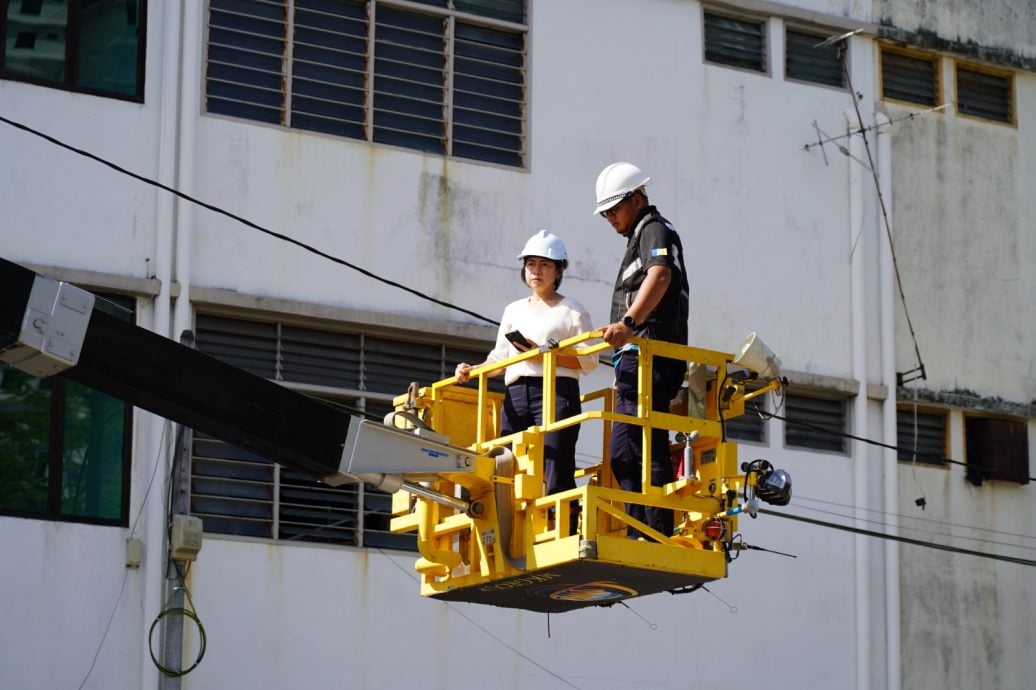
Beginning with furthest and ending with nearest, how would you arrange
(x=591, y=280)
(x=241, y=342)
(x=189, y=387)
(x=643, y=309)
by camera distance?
(x=591, y=280) < (x=241, y=342) < (x=643, y=309) < (x=189, y=387)

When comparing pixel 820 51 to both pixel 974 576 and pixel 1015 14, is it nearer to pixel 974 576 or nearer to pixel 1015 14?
pixel 1015 14

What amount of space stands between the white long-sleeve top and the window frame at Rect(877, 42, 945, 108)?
10494 millimetres

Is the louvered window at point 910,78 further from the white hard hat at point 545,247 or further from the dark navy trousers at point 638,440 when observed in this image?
the dark navy trousers at point 638,440

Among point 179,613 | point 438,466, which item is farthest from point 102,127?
point 438,466

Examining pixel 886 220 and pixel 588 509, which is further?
pixel 886 220

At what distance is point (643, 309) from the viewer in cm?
1186

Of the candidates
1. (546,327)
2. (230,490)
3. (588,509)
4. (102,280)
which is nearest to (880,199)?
(230,490)

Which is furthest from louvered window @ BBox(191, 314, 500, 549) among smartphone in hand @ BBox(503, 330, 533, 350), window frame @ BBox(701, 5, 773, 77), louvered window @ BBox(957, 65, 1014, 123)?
louvered window @ BBox(957, 65, 1014, 123)

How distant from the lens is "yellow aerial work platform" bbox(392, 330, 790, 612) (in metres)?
11.7

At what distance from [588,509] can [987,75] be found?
1337 cm

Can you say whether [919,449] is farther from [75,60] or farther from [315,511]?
[75,60]

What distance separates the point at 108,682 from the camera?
16.7m

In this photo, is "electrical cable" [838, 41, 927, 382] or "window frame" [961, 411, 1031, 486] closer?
"electrical cable" [838, 41, 927, 382]

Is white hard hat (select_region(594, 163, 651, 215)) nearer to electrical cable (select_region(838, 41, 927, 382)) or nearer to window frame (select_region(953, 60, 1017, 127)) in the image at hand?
electrical cable (select_region(838, 41, 927, 382))
